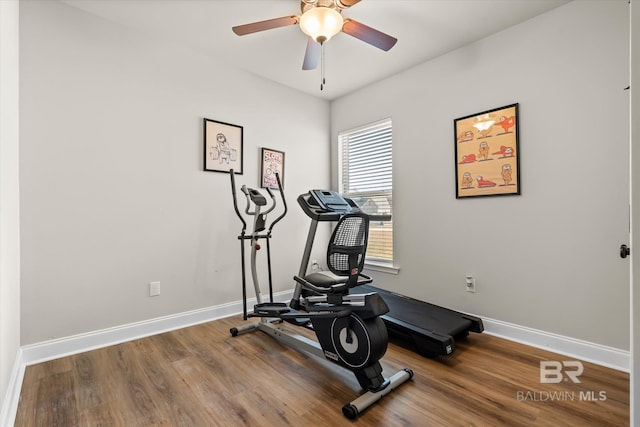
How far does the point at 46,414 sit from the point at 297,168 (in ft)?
10.0

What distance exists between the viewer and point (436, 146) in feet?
10.2

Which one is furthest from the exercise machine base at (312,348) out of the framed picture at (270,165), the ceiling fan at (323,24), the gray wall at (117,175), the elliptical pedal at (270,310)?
the ceiling fan at (323,24)

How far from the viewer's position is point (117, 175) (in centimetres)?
256

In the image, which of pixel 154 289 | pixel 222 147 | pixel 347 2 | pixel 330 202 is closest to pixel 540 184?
pixel 330 202

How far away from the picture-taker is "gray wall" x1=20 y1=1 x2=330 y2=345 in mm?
2234

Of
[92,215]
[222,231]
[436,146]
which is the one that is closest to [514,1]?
[436,146]

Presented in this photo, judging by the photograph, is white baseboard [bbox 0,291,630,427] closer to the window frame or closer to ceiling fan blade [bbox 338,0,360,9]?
the window frame

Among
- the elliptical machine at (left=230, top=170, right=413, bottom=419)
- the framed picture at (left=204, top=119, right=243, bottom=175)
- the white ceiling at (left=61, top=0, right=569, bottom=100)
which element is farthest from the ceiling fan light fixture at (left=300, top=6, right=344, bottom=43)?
the framed picture at (left=204, top=119, right=243, bottom=175)

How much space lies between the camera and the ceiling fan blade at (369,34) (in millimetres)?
2146

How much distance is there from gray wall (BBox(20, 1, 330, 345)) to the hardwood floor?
496 millimetres

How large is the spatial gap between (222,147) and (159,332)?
74.7 inches

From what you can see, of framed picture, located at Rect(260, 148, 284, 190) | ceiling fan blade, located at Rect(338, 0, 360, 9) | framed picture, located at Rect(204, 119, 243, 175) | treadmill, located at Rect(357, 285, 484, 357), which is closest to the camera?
ceiling fan blade, located at Rect(338, 0, 360, 9)

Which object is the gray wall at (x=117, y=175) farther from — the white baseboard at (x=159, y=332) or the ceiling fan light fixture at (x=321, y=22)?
the ceiling fan light fixture at (x=321, y=22)

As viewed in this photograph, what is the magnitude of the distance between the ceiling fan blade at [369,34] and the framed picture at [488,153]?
3.77 ft
